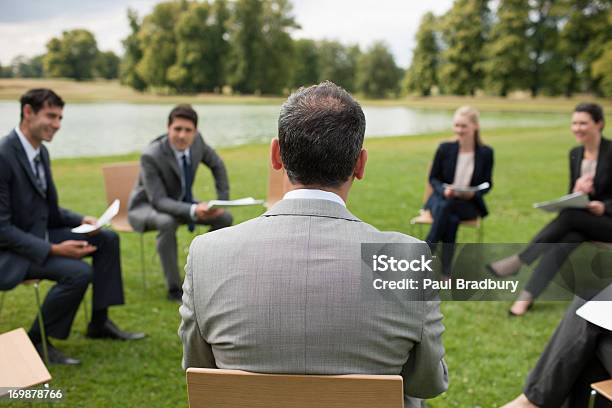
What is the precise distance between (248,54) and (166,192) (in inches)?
1382

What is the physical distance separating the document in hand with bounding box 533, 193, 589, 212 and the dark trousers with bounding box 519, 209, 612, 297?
0.45 ft

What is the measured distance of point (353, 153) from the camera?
4.97ft

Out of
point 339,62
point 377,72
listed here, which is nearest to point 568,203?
point 339,62

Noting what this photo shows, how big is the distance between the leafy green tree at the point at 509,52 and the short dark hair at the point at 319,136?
140 feet

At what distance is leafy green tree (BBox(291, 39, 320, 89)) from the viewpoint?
3684 centimetres

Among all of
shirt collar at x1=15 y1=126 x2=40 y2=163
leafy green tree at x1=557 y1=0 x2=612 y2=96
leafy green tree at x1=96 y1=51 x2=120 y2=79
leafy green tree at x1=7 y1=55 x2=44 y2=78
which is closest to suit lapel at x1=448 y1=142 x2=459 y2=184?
shirt collar at x1=15 y1=126 x2=40 y2=163

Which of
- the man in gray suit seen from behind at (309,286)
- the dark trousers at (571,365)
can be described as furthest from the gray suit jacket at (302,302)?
the dark trousers at (571,365)

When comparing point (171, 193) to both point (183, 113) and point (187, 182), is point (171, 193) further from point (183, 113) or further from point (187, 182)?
point (183, 113)

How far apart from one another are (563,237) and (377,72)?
41.5 meters

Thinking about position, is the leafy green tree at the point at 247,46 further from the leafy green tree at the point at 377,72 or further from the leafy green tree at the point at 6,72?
the leafy green tree at the point at 6,72

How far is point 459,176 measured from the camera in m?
5.14

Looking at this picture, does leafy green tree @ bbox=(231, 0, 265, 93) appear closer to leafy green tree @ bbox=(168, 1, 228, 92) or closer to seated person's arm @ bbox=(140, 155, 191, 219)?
leafy green tree @ bbox=(168, 1, 228, 92)

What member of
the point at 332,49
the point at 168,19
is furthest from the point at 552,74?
the point at 168,19

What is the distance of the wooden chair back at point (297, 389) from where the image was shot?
4.34ft
